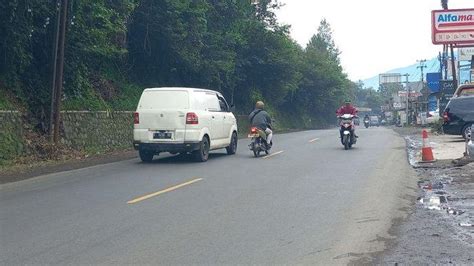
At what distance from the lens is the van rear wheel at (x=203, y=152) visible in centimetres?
1560

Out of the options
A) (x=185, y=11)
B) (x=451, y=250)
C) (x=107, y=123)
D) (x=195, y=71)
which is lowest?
(x=451, y=250)

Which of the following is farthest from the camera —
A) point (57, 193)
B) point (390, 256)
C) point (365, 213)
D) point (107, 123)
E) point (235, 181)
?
point (107, 123)

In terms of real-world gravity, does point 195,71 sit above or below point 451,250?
above

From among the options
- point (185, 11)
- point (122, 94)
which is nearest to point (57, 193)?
point (122, 94)

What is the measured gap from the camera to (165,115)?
15141 mm

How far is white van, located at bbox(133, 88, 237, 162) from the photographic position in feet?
49.6

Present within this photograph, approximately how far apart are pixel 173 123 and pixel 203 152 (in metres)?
1.30

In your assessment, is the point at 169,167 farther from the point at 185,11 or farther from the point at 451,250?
the point at 185,11

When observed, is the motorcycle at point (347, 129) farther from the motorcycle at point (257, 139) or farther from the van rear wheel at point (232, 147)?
the van rear wheel at point (232, 147)

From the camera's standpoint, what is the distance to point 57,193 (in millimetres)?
10539

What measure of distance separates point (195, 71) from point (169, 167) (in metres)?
15.9

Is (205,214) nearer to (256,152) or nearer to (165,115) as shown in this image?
(165,115)

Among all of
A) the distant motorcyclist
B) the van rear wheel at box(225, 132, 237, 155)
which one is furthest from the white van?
the distant motorcyclist

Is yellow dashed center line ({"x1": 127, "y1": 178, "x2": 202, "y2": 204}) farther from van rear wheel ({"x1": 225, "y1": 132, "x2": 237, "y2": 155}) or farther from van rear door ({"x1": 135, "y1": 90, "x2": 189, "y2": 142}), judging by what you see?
van rear wheel ({"x1": 225, "y1": 132, "x2": 237, "y2": 155})
